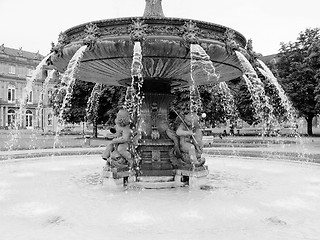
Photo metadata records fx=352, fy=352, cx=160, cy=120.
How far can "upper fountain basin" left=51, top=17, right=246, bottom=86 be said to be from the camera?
711cm

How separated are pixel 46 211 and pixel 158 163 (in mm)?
3689

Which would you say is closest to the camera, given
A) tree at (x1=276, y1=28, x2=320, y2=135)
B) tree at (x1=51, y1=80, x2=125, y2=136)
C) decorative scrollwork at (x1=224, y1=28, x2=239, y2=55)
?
decorative scrollwork at (x1=224, y1=28, x2=239, y2=55)

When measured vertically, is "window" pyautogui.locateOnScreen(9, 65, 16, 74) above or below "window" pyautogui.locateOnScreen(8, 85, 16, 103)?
above

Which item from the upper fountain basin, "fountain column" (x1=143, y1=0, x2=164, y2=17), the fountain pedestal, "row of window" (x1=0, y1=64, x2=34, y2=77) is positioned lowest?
the fountain pedestal

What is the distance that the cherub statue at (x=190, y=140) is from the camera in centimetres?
871

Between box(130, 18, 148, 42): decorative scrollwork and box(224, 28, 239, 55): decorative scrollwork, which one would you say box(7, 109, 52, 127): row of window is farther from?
box(224, 28, 239, 55): decorative scrollwork

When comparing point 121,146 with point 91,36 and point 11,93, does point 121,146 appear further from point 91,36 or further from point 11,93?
point 11,93

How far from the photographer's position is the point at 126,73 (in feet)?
29.8

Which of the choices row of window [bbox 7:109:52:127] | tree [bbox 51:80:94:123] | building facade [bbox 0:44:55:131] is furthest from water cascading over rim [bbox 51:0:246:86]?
row of window [bbox 7:109:52:127]

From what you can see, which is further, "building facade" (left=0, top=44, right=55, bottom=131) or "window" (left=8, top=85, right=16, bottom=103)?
"window" (left=8, top=85, right=16, bottom=103)

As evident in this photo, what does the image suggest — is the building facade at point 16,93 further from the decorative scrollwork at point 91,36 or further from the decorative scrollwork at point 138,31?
the decorative scrollwork at point 138,31

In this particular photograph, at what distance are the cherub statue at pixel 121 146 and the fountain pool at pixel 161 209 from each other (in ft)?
2.16

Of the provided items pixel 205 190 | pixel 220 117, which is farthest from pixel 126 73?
pixel 220 117

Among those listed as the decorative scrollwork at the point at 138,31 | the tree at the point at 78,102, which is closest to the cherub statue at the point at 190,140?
the decorative scrollwork at the point at 138,31
